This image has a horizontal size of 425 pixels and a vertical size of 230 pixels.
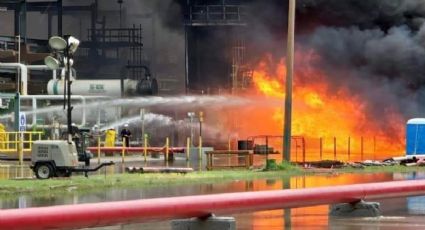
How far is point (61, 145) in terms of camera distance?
19078 mm

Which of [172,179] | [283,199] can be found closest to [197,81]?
[172,179]

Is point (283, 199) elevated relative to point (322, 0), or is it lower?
lower

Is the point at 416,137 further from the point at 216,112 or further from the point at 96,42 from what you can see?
the point at 96,42

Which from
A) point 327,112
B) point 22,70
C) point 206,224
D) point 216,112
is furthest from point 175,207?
point 22,70

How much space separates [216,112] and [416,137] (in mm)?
16559

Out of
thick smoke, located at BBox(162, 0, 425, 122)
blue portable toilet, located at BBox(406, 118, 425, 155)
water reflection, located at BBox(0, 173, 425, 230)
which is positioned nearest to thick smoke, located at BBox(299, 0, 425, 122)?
thick smoke, located at BBox(162, 0, 425, 122)

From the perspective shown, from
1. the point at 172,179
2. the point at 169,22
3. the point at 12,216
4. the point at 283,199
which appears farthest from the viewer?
the point at 169,22

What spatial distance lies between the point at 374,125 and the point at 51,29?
97.3 feet

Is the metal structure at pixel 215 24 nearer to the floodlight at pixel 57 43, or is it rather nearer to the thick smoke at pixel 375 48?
the thick smoke at pixel 375 48

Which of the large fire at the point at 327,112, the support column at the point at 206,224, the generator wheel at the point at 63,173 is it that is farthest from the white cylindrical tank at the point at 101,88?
the support column at the point at 206,224

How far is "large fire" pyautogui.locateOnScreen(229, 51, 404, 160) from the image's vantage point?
37438 mm

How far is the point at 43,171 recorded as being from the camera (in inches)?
750

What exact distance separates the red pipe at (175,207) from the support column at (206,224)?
120mm

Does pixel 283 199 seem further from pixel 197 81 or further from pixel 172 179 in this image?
pixel 197 81
